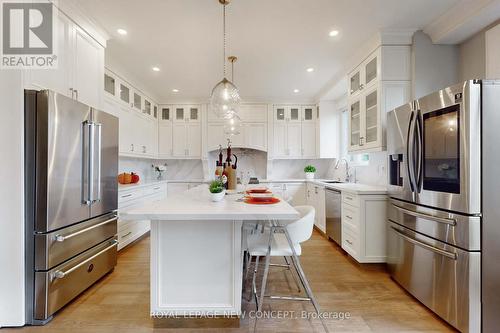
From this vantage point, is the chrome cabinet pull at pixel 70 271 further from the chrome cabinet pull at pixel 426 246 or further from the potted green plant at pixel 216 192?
the chrome cabinet pull at pixel 426 246

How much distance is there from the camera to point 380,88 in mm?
2832

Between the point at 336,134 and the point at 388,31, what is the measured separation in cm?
266

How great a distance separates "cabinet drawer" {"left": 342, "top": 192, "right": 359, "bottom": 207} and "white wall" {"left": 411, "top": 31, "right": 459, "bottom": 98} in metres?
1.29

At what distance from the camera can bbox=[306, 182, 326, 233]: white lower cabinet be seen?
13.7 ft

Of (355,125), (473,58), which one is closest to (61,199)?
(355,125)

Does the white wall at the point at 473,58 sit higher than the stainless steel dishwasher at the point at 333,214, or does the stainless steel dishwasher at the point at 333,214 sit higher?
the white wall at the point at 473,58

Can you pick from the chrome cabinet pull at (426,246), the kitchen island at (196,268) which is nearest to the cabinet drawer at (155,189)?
the kitchen island at (196,268)

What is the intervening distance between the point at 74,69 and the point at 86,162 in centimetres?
93

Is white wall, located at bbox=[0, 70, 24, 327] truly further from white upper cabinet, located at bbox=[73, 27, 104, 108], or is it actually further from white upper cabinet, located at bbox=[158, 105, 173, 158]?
white upper cabinet, located at bbox=[158, 105, 173, 158]

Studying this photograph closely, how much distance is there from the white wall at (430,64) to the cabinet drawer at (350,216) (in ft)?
4.72

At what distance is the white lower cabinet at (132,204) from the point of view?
3341mm

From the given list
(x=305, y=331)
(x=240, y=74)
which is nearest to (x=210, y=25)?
(x=240, y=74)

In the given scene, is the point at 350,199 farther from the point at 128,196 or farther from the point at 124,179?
the point at 124,179

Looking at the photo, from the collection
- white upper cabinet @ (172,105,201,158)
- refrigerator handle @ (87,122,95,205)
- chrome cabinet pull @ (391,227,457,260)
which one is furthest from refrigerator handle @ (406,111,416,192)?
white upper cabinet @ (172,105,201,158)
